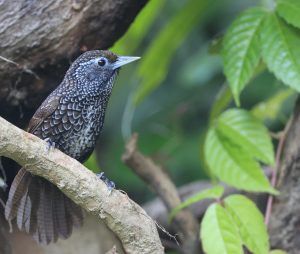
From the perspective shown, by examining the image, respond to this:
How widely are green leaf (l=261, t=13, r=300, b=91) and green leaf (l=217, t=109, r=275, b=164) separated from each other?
388 millimetres

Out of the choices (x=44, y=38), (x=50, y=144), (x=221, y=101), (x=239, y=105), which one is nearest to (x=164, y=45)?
(x=221, y=101)

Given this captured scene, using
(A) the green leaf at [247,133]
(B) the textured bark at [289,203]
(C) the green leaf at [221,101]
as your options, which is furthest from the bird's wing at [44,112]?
(B) the textured bark at [289,203]

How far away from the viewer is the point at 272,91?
484 centimetres

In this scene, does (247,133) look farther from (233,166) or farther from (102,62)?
(102,62)

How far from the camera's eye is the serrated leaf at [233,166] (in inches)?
128

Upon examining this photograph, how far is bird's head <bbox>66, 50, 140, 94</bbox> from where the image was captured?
3.07 meters

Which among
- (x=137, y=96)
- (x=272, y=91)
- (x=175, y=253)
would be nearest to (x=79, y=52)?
(x=137, y=96)

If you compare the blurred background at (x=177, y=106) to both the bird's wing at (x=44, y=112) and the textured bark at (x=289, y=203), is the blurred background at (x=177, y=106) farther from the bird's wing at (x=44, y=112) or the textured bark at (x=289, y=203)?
the bird's wing at (x=44, y=112)

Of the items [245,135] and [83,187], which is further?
[245,135]

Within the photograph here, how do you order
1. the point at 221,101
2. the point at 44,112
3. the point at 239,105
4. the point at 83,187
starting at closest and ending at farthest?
the point at 83,187 → the point at 44,112 → the point at 239,105 → the point at 221,101

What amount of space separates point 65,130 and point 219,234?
2.64 ft

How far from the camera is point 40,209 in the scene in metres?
3.06

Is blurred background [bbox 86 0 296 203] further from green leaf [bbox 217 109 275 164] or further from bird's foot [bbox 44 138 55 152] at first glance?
bird's foot [bbox 44 138 55 152]

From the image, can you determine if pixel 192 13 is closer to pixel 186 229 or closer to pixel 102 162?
pixel 186 229
